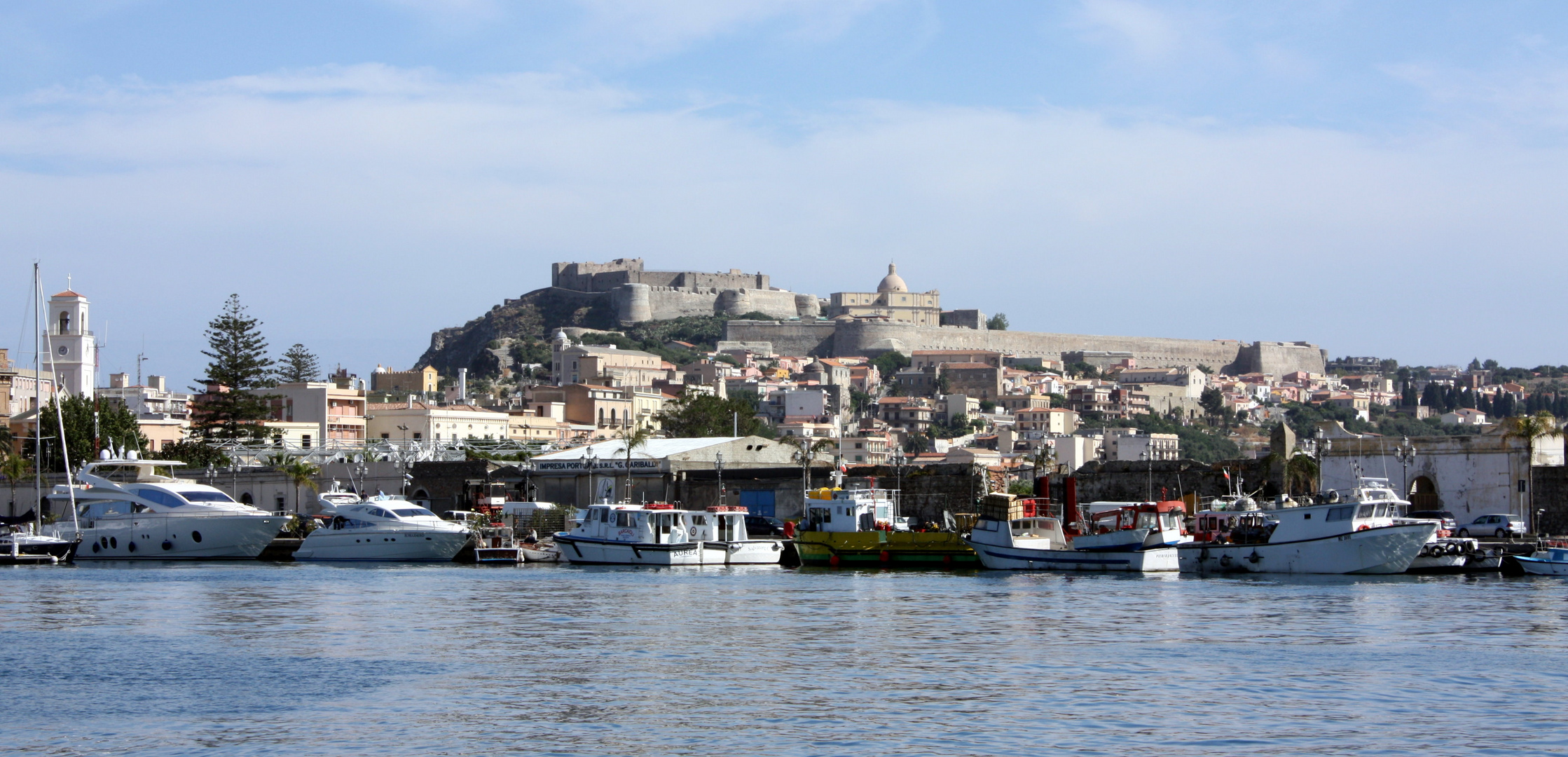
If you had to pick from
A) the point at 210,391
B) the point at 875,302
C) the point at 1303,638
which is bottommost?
the point at 1303,638

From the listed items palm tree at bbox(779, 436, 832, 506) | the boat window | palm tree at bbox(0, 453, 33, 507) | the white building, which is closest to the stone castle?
the white building

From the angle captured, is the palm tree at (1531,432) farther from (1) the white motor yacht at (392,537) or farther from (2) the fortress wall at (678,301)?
(2) the fortress wall at (678,301)

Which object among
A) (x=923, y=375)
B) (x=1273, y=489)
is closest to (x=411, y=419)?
(x=1273, y=489)

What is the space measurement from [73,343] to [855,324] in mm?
104700

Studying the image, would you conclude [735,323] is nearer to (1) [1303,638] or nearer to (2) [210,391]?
(2) [210,391]

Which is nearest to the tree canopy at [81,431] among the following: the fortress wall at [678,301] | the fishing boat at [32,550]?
the fishing boat at [32,550]

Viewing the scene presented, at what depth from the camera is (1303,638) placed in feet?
81.4

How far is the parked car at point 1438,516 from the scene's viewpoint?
1581 inches

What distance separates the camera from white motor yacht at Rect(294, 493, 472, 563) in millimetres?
43531

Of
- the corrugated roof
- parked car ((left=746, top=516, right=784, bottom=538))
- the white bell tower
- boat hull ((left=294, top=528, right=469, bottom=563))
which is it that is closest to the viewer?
boat hull ((left=294, top=528, right=469, bottom=563))

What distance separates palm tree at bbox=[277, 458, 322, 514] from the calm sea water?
71.8 ft

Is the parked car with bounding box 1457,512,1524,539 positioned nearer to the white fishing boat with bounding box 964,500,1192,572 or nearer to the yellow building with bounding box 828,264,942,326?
the white fishing boat with bounding box 964,500,1192,572

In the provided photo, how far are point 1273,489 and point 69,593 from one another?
89.9ft

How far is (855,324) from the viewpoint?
178 m
